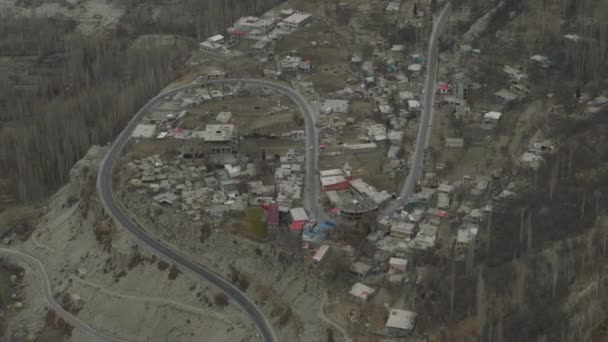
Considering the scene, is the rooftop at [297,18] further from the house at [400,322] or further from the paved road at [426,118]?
the house at [400,322]

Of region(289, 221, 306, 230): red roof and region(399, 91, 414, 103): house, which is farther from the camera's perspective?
region(399, 91, 414, 103): house

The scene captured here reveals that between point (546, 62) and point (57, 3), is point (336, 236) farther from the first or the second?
point (57, 3)

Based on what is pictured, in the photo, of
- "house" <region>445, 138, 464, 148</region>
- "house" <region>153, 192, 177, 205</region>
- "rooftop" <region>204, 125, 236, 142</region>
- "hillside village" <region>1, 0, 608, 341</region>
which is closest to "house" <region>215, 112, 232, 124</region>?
"hillside village" <region>1, 0, 608, 341</region>

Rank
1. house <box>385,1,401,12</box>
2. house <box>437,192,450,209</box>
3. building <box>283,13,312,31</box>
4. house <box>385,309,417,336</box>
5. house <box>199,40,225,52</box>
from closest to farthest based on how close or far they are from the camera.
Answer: house <box>385,309,417,336</box> < house <box>437,192,450,209</box> < house <box>199,40,225,52</box> < building <box>283,13,312,31</box> < house <box>385,1,401,12</box>

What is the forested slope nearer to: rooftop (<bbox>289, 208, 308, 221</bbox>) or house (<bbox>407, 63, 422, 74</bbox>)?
house (<bbox>407, 63, 422, 74</bbox>)

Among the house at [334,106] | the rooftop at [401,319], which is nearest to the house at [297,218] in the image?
the rooftop at [401,319]

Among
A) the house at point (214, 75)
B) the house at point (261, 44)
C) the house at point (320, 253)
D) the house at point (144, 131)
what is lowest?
the house at point (320, 253)

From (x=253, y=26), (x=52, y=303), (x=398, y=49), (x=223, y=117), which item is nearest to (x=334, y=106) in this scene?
(x=223, y=117)

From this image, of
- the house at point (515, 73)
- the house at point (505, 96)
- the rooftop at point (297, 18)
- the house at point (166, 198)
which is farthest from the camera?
the rooftop at point (297, 18)
